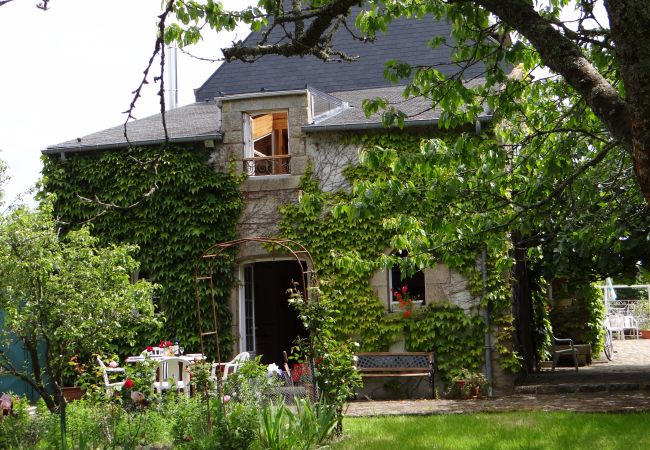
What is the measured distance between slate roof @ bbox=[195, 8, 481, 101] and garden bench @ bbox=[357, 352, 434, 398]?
659cm

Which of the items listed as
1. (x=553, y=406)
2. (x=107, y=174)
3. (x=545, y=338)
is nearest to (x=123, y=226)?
(x=107, y=174)

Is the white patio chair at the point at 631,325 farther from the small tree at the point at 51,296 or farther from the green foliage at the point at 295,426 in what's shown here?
the small tree at the point at 51,296

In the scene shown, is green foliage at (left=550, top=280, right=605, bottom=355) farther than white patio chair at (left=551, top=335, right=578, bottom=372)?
Yes

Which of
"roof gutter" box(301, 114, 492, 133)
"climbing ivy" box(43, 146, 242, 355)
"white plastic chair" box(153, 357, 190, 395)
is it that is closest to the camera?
"white plastic chair" box(153, 357, 190, 395)

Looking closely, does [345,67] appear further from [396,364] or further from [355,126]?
[396,364]

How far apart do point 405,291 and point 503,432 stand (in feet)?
15.1

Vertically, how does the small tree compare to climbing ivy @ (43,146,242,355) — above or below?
below

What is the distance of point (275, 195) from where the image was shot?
1340 cm

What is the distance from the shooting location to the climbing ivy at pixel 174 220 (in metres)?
13.3

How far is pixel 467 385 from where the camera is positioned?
12.2m

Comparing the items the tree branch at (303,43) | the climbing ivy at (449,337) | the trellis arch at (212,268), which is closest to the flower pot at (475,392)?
the climbing ivy at (449,337)

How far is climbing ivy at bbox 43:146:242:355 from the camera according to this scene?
43.6 ft

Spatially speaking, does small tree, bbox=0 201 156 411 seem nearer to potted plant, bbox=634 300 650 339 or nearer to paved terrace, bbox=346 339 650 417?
paved terrace, bbox=346 339 650 417

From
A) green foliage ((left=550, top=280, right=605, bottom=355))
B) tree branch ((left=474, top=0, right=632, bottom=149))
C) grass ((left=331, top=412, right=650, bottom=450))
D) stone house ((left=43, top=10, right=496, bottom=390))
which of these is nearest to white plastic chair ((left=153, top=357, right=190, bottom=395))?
stone house ((left=43, top=10, right=496, bottom=390))
